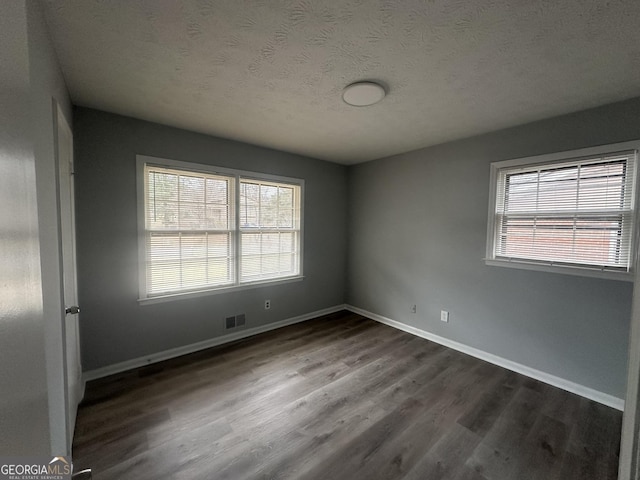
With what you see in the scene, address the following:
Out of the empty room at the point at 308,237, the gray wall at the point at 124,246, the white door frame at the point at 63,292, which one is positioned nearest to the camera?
the empty room at the point at 308,237

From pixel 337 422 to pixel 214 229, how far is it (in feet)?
7.46

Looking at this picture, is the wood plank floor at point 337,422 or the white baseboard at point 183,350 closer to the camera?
the wood plank floor at point 337,422

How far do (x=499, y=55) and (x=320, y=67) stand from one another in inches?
41.9

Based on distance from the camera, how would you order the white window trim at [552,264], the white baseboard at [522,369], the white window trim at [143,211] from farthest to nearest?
the white window trim at [143,211] < the white baseboard at [522,369] < the white window trim at [552,264]

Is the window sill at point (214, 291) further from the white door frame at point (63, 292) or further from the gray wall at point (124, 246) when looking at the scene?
the white door frame at point (63, 292)

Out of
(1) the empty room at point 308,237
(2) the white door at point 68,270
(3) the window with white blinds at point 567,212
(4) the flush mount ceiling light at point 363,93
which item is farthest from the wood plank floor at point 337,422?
(4) the flush mount ceiling light at point 363,93

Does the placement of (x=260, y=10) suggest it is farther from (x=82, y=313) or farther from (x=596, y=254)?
(x=596, y=254)

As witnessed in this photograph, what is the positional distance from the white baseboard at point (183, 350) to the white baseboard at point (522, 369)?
1524mm

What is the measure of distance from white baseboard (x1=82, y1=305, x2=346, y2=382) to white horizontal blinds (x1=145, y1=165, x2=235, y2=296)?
64 cm

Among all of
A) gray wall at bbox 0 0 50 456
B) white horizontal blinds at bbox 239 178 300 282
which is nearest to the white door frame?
gray wall at bbox 0 0 50 456

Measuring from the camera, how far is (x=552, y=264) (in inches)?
93.7

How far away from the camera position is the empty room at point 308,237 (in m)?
1.21

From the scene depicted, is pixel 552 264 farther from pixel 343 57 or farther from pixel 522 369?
pixel 343 57

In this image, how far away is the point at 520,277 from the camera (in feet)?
8.39
